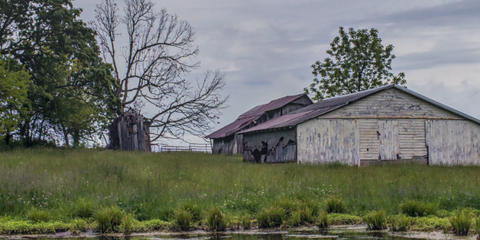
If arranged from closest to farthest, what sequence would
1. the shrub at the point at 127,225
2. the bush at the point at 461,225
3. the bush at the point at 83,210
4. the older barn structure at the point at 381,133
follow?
the bush at the point at 461,225 < the shrub at the point at 127,225 < the bush at the point at 83,210 < the older barn structure at the point at 381,133

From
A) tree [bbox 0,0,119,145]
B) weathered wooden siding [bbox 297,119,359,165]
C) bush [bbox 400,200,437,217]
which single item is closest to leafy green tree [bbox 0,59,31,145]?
tree [bbox 0,0,119,145]

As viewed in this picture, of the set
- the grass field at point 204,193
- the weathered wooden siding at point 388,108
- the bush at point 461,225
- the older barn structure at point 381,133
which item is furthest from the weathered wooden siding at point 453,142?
the bush at point 461,225

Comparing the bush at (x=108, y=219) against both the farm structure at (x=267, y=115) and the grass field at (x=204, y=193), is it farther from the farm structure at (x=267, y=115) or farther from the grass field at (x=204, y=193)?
the farm structure at (x=267, y=115)

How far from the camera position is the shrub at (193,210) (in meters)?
12.0

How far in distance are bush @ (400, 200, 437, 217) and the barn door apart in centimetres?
1832

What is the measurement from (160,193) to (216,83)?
112ft

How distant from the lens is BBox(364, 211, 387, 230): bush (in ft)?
36.3

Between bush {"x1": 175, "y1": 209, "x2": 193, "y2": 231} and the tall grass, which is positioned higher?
the tall grass

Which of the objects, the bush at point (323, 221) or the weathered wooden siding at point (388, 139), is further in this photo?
the weathered wooden siding at point (388, 139)

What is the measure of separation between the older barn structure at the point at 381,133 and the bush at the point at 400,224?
18.1 m

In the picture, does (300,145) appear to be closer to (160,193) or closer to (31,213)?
(160,193)

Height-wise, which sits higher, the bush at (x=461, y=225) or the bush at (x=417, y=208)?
the bush at (x=417, y=208)

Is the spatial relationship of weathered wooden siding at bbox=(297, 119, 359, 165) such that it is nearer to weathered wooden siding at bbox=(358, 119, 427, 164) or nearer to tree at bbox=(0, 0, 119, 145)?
weathered wooden siding at bbox=(358, 119, 427, 164)

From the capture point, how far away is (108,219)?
11.5 meters
